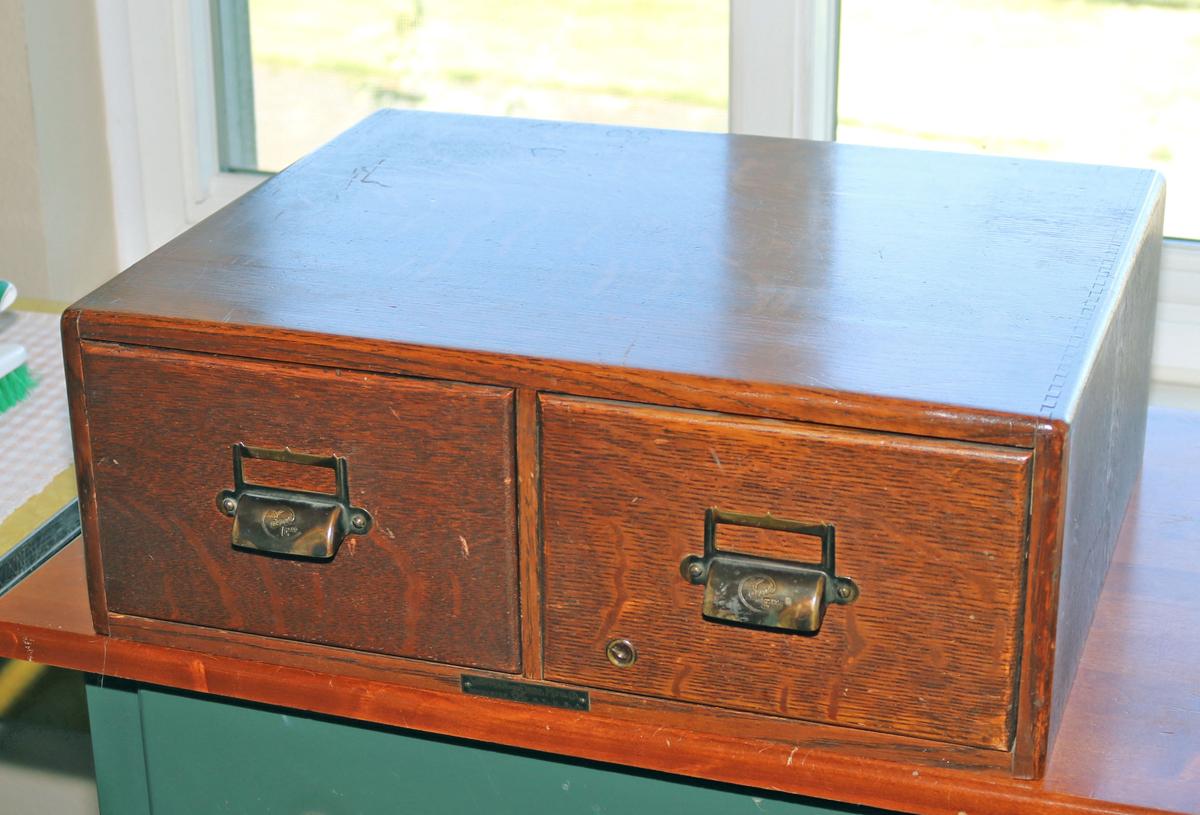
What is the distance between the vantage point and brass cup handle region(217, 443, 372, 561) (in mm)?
878

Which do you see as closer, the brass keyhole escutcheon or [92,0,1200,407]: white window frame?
the brass keyhole escutcheon

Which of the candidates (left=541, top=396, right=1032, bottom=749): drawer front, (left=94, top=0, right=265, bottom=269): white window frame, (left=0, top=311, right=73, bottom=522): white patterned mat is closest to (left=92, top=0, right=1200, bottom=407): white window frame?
(left=94, top=0, right=265, bottom=269): white window frame

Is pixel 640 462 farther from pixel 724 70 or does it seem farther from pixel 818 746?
pixel 724 70

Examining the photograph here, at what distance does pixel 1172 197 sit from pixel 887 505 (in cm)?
79

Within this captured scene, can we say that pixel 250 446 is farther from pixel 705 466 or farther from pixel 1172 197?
pixel 1172 197

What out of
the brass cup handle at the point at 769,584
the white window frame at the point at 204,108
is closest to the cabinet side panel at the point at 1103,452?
the brass cup handle at the point at 769,584

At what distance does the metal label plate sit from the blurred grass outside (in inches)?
31.1

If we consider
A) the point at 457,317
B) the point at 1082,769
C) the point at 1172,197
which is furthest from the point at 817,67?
the point at 1082,769

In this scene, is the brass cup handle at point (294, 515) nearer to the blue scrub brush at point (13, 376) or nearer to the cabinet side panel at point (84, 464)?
the cabinet side panel at point (84, 464)

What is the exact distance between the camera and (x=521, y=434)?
0.85 m

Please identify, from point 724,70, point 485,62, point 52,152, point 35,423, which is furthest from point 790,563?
point 52,152

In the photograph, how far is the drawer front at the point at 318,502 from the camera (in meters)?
0.86

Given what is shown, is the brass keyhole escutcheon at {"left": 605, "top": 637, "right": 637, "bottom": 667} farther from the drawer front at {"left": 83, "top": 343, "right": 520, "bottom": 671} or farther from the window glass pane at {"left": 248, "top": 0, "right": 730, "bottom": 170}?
the window glass pane at {"left": 248, "top": 0, "right": 730, "bottom": 170}

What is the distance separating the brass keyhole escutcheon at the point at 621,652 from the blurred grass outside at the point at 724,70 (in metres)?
0.78
